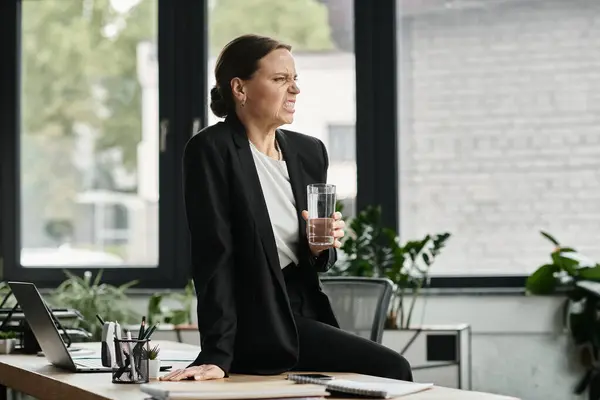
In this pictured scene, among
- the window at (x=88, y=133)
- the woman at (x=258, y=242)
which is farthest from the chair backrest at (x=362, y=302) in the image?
the window at (x=88, y=133)

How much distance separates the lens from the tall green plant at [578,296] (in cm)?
438

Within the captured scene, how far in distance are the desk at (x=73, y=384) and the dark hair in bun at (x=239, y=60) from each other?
0.64m

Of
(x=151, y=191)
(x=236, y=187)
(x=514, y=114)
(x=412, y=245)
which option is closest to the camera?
(x=236, y=187)

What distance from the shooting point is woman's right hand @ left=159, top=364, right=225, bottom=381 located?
2070mm

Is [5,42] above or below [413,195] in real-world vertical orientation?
above

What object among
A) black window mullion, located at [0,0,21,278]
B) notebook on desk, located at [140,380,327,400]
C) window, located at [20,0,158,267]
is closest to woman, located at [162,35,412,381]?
notebook on desk, located at [140,380,327,400]

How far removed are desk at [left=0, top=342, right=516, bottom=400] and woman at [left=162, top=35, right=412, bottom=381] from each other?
0.11 m

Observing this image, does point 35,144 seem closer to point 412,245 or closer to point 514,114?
point 412,245

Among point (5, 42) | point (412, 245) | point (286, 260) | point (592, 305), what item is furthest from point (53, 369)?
point (5, 42)

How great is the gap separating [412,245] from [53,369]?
2.19 m

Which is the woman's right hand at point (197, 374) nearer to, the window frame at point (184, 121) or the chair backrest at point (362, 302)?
the chair backrest at point (362, 302)

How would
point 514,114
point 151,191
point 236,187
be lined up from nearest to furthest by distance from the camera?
point 236,187 < point 514,114 < point 151,191

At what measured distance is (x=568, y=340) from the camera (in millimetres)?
4523

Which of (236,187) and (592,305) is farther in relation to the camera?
(592,305)
